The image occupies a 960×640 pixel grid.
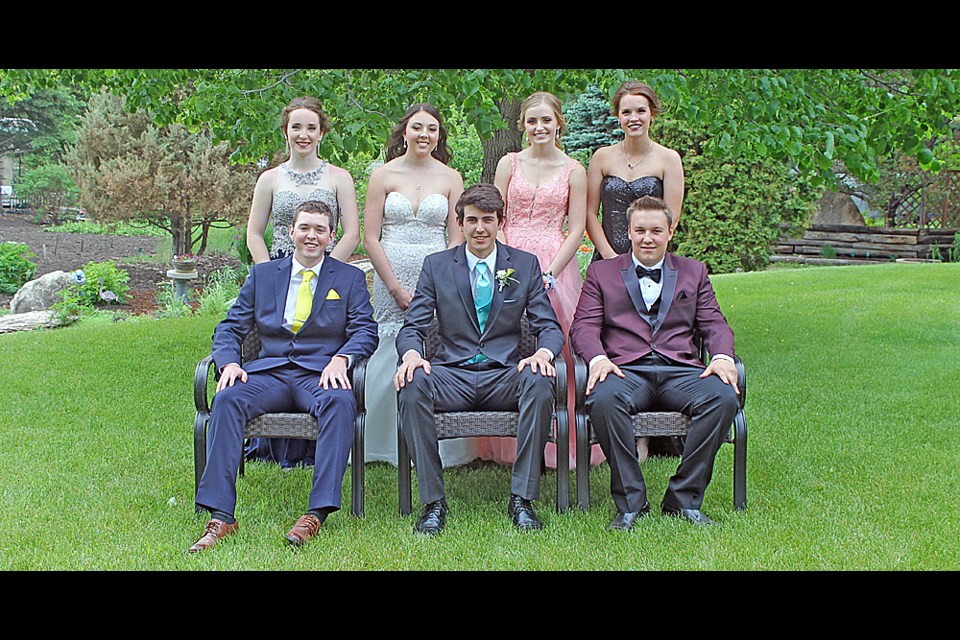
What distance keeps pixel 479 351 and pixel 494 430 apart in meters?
0.47

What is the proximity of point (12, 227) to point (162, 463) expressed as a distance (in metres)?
20.4

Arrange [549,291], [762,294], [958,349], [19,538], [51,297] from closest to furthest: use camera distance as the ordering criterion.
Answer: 1. [19,538]
2. [549,291]
3. [958,349]
4. [762,294]
5. [51,297]

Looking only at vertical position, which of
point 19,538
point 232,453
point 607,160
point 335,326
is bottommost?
point 19,538

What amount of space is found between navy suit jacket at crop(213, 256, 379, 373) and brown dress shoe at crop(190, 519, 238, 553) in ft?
2.59

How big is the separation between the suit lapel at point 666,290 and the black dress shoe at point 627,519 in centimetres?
90

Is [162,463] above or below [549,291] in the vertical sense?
below

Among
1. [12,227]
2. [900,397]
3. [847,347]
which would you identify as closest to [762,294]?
[847,347]

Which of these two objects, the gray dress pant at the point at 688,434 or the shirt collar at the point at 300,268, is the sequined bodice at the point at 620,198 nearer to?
the gray dress pant at the point at 688,434

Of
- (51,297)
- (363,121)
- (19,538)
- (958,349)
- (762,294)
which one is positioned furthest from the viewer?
(51,297)

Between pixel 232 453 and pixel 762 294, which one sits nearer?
pixel 232 453

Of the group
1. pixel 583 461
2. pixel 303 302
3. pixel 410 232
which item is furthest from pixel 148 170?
pixel 583 461

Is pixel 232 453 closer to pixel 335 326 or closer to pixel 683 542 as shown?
pixel 335 326

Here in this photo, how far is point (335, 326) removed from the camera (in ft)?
14.9
